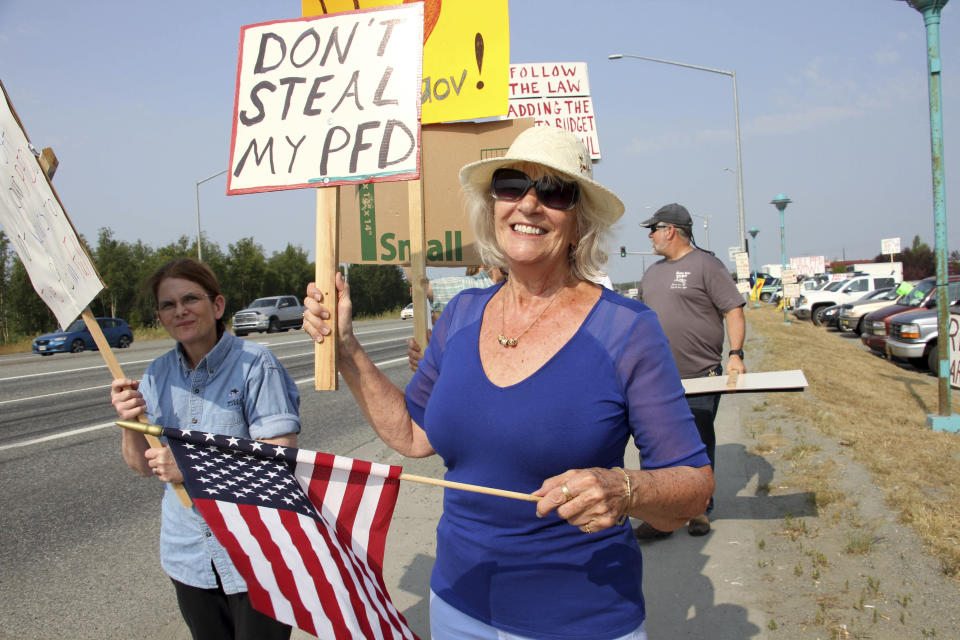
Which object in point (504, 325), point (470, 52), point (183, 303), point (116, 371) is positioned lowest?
point (116, 371)

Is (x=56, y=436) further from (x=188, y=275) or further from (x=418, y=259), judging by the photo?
(x=418, y=259)

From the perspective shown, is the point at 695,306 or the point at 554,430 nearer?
the point at 554,430

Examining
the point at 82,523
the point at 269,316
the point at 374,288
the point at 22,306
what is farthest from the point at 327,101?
the point at 374,288

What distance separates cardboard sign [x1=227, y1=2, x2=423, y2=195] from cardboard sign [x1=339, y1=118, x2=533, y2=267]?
1270 mm

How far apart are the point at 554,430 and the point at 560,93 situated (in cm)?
622

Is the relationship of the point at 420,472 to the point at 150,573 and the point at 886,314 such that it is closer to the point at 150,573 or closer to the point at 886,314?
the point at 150,573

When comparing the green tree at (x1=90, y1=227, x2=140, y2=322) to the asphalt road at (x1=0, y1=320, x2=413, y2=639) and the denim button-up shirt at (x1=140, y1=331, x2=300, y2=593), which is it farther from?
the denim button-up shirt at (x1=140, y1=331, x2=300, y2=593)

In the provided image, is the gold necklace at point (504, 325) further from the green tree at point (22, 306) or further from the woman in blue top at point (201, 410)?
the green tree at point (22, 306)

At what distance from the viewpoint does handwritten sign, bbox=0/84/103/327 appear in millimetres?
2105

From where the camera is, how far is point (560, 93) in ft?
23.9

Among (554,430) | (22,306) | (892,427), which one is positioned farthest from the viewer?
(22,306)

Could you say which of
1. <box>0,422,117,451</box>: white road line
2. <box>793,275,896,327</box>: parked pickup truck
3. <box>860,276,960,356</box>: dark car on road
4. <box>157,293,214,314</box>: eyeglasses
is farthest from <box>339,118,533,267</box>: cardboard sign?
<box>793,275,896,327</box>: parked pickup truck

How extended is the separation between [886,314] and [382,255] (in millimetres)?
16872

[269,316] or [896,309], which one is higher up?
[269,316]
